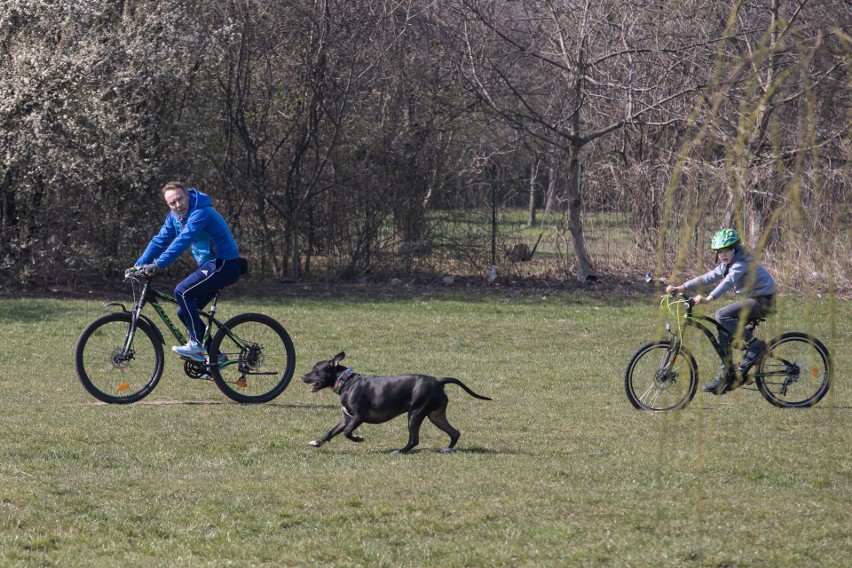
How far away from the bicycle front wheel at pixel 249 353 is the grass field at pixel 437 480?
32cm

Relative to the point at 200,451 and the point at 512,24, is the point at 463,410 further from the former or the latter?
the point at 512,24

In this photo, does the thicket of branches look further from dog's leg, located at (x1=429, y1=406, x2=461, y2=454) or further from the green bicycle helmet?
the green bicycle helmet

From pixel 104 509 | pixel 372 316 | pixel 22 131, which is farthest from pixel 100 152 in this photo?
pixel 104 509

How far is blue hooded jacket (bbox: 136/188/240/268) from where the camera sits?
34.3 feet

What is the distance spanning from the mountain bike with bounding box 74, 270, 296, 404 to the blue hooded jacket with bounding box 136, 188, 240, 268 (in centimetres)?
33

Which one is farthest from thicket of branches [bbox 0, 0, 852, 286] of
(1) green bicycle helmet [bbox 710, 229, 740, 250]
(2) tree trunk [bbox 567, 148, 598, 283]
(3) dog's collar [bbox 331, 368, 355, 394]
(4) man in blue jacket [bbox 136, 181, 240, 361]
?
(1) green bicycle helmet [bbox 710, 229, 740, 250]

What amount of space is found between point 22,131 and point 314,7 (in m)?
6.15

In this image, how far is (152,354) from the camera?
10797 mm

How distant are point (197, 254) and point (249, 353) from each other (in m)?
1.08

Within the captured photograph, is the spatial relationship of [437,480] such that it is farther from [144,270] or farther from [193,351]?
[144,270]

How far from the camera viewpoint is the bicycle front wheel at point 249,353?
10.8 metres

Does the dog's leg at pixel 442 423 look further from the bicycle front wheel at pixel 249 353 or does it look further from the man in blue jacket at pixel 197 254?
the man in blue jacket at pixel 197 254

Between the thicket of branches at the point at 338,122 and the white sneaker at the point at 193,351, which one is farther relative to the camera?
the thicket of branches at the point at 338,122

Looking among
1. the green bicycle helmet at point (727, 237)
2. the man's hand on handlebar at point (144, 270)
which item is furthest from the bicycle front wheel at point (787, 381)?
the green bicycle helmet at point (727, 237)
